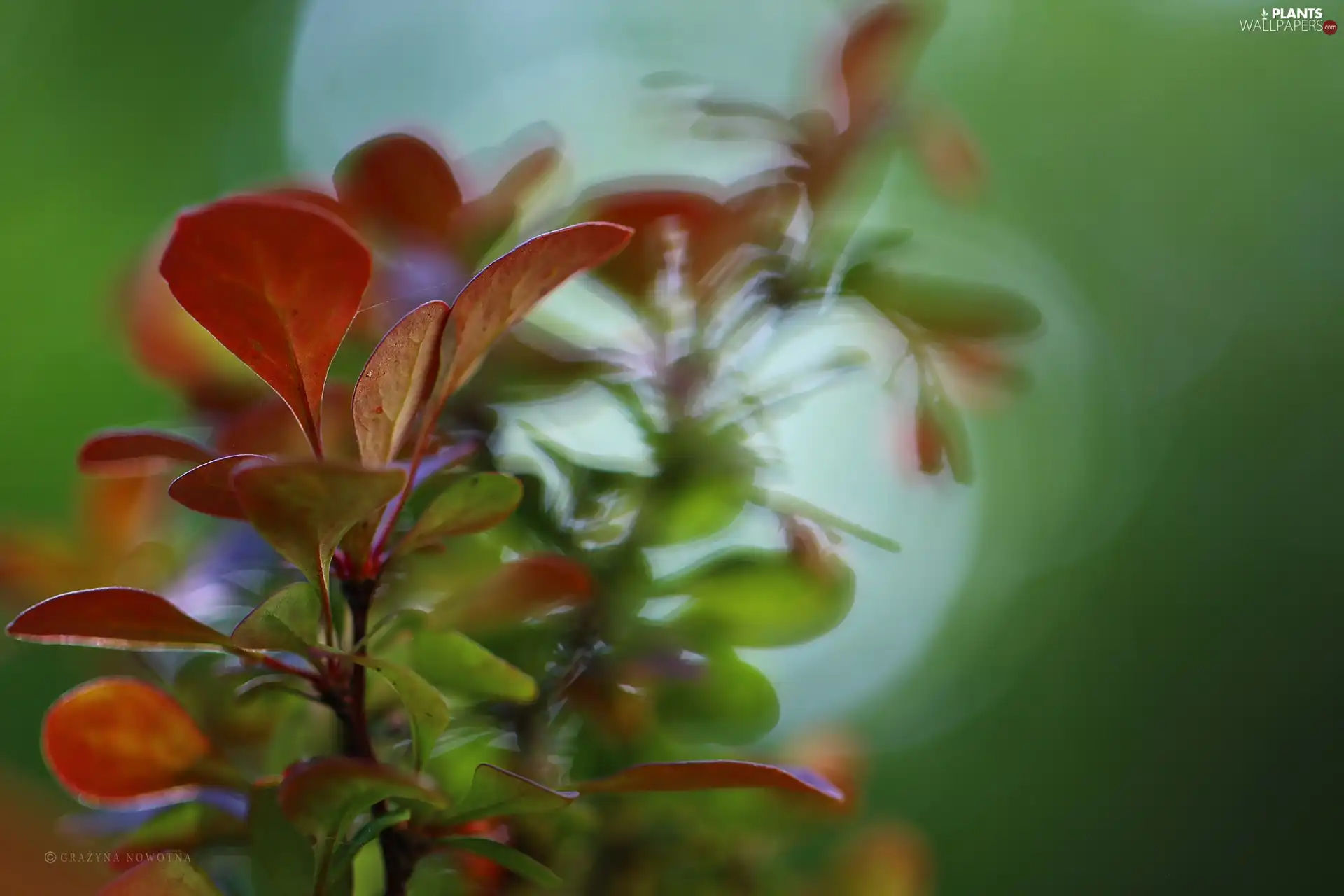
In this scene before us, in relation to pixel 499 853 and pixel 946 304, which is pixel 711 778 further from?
pixel 946 304

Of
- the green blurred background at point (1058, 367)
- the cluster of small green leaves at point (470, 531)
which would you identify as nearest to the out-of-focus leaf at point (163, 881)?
the cluster of small green leaves at point (470, 531)

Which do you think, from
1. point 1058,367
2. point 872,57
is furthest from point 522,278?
point 1058,367

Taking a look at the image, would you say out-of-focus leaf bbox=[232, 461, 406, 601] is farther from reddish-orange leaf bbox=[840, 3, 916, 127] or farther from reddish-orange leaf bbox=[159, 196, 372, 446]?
reddish-orange leaf bbox=[840, 3, 916, 127]

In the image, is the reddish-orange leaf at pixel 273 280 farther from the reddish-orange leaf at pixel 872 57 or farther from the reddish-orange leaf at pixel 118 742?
the reddish-orange leaf at pixel 872 57

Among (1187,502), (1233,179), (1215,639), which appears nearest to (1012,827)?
(1215,639)

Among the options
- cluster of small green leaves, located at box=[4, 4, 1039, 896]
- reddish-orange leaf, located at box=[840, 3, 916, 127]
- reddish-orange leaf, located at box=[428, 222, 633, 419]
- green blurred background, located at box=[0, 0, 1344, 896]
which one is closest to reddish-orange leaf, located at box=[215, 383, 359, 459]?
cluster of small green leaves, located at box=[4, 4, 1039, 896]
